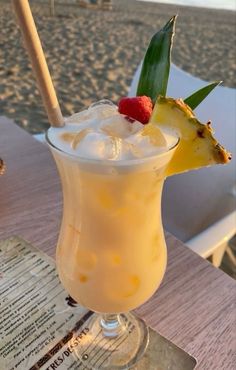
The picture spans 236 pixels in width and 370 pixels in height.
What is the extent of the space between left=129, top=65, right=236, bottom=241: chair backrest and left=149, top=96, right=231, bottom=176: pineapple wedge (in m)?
0.63

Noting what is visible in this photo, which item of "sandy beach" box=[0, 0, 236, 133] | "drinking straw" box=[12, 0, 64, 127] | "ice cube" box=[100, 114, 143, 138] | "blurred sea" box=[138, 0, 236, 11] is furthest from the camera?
"blurred sea" box=[138, 0, 236, 11]

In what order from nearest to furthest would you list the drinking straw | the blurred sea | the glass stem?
the drinking straw < the glass stem < the blurred sea

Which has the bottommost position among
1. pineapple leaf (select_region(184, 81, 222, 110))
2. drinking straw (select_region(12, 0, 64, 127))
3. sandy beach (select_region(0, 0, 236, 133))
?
sandy beach (select_region(0, 0, 236, 133))

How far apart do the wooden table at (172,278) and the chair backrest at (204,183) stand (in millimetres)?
386

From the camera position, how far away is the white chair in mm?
1229

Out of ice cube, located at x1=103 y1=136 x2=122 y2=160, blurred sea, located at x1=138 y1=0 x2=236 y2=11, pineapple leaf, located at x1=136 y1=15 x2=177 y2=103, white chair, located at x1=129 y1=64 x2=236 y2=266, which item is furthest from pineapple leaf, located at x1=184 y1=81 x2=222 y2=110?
blurred sea, located at x1=138 y1=0 x2=236 y2=11

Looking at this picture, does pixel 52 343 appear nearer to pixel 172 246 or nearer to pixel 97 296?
pixel 97 296

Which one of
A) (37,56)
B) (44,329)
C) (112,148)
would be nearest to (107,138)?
(112,148)

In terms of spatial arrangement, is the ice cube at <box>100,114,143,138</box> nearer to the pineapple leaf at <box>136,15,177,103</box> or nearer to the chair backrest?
the pineapple leaf at <box>136,15,177,103</box>

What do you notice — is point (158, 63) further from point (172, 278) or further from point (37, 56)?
point (172, 278)

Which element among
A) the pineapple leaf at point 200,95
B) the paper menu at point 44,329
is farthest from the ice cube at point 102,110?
the paper menu at point 44,329

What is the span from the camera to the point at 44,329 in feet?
2.27

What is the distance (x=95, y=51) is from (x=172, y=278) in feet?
13.7

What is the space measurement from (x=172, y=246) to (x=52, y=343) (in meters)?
0.30
